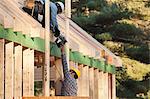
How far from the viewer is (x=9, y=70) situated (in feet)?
22.5

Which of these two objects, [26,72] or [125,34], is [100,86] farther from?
[125,34]

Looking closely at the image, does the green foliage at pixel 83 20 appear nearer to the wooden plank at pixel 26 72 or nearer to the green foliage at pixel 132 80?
the green foliage at pixel 132 80

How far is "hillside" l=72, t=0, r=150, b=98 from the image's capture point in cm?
2212

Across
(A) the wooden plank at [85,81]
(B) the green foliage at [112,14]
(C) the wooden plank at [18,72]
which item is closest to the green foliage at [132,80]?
(B) the green foliage at [112,14]

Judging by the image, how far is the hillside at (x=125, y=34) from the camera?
72.6 feet

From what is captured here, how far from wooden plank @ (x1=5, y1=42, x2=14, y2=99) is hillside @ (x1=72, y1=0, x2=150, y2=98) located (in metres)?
15.1

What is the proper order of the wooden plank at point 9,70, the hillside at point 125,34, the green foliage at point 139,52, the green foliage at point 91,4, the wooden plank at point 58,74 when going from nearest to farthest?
1. the wooden plank at point 9,70
2. the wooden plank at point 58,74
3. the hillside at point 125,34
4. the green foliage at point 139,52
5. the green foliage at point 91,4

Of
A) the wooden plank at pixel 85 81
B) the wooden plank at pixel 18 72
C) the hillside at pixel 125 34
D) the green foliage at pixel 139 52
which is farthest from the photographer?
the green foliage at pixel 139 52

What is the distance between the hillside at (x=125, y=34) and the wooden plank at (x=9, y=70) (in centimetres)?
1511

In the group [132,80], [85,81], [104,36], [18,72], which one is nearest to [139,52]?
[132,80]

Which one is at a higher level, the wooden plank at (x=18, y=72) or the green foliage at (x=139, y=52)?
the green foliage at (x=139, y=52)

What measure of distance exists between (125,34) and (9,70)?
55.2 ft

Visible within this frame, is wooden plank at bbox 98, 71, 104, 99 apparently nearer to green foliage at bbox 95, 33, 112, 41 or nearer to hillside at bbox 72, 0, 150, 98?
hillside at bbox 72, 0, 150, 98

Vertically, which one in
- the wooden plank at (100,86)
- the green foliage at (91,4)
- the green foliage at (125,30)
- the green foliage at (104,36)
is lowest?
the wooden plank at (100,86)
